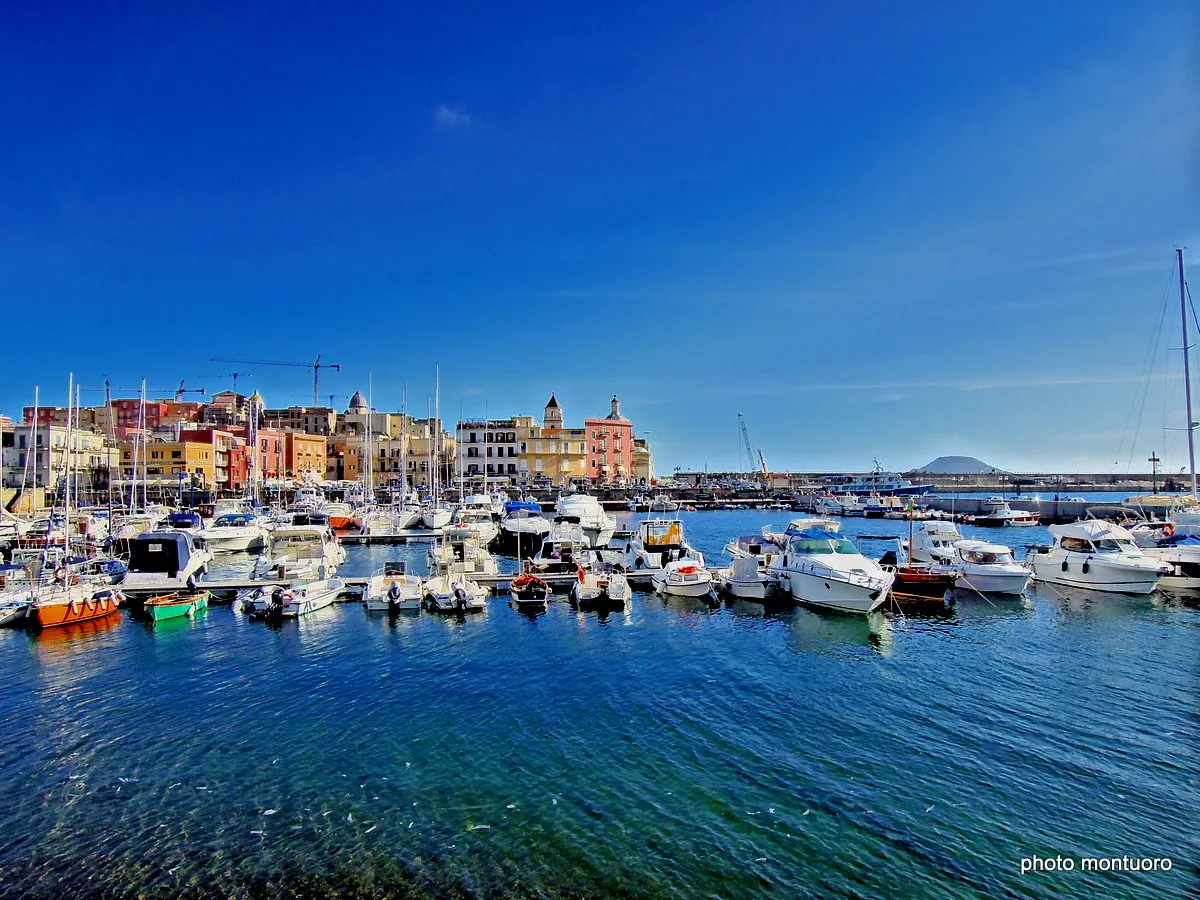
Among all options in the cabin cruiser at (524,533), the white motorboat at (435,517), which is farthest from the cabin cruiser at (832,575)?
the white motorboat at (435,517)

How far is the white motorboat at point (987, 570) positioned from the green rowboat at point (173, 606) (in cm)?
3374

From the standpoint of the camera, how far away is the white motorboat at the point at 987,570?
107 ft

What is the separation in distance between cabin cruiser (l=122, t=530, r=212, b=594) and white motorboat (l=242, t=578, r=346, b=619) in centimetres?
594

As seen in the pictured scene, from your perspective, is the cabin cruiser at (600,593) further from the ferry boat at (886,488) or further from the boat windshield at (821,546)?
the ferry boat at (886,488)

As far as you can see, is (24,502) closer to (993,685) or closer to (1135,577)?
(993,685)

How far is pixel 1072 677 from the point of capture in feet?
64.6

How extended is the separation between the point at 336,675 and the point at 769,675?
12.8 metres

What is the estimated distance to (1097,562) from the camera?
33.1 metres

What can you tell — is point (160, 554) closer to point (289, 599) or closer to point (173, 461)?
point (289, 599)

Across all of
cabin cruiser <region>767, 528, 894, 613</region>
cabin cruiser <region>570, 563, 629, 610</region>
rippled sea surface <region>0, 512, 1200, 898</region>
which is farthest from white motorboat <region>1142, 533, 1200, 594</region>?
cabin cruiser <region>570, 563, 629, 610</region>

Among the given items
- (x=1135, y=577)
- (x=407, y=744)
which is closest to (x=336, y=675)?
(x=407, y=744)

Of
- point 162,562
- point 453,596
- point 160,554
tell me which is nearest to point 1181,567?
point 453,596

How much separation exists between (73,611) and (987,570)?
3975cm

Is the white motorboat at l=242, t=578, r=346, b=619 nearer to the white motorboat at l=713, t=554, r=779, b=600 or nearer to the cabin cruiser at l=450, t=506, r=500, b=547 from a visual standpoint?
the white motorboat at l=713, t=554, r=779, b=600
